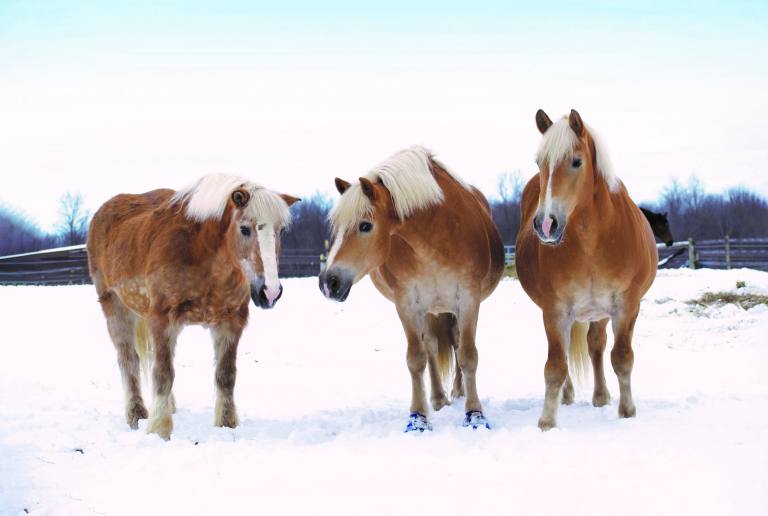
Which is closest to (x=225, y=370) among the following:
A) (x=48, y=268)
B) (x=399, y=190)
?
(x=399, y=190)

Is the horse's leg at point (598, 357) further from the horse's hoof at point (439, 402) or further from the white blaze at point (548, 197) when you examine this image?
the white blaze at point (548, 197)

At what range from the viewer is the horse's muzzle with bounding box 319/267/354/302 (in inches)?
206

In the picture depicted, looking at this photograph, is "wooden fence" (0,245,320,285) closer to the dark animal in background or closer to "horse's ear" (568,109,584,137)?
the dark animal in background

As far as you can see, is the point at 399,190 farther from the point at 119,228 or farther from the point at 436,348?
the point at 119,228

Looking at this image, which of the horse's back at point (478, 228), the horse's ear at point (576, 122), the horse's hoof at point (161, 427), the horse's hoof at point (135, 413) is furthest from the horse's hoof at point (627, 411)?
the horse's hoof at point (135, 413)

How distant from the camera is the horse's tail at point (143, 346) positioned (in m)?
6.87

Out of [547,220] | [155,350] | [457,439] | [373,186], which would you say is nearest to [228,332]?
[155,350]

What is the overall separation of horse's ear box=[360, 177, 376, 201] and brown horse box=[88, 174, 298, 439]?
0.64 meters

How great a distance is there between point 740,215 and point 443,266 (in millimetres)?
63311

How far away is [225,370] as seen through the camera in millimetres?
6039

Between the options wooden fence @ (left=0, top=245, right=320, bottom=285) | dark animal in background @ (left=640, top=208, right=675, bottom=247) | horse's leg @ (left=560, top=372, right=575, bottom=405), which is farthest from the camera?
wooden fence @ (left=0, top=245, right=320, bottom=285)

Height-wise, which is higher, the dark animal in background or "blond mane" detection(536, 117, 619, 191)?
"blond mane" detection(536, 117, 619, 191)

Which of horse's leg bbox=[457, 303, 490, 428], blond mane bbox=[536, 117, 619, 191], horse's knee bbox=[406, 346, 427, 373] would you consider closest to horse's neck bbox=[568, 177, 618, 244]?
blond mane bbox=[536, 117, 619, 191]

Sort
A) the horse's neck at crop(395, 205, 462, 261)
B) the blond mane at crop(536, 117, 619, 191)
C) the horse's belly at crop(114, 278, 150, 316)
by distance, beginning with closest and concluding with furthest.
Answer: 1. the blond mane at crop(536, 117, 619, 191)
2. the horse's neck at crop(395, 205, 462, 261)
3. the horse's belly at crop(114, 278, 150, 316)
